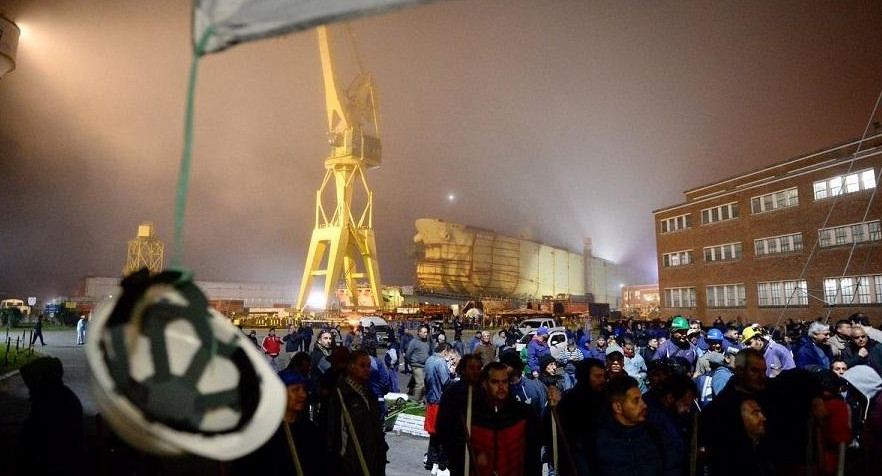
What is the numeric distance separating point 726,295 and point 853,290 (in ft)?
24.5

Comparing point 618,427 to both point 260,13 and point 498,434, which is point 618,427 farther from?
point 260,13

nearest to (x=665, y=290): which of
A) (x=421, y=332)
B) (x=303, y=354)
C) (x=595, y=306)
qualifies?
(x=595, y=306)

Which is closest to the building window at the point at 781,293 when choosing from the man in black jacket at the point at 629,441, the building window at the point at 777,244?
the building window at the point at 777,244

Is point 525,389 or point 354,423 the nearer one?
point 354,423

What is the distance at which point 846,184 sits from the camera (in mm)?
25469

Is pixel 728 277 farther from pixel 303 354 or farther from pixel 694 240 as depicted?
pixel 303 354

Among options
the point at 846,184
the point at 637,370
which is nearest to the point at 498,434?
the point at 637,370

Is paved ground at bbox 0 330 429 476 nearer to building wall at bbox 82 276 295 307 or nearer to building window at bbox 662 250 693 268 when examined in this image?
building window at bbox 662 250 693 268

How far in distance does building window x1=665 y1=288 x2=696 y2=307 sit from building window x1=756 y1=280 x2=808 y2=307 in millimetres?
Answer: 4949

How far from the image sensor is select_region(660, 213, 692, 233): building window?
116 feet

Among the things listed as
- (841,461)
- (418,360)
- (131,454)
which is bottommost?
(131,454)

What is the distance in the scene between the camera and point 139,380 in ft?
3.86

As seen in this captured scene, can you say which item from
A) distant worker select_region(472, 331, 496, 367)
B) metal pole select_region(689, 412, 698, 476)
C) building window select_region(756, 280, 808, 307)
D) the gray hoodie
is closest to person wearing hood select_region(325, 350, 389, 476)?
metal pole select_region(689, 412, 698, 476)

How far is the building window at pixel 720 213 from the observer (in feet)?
105
